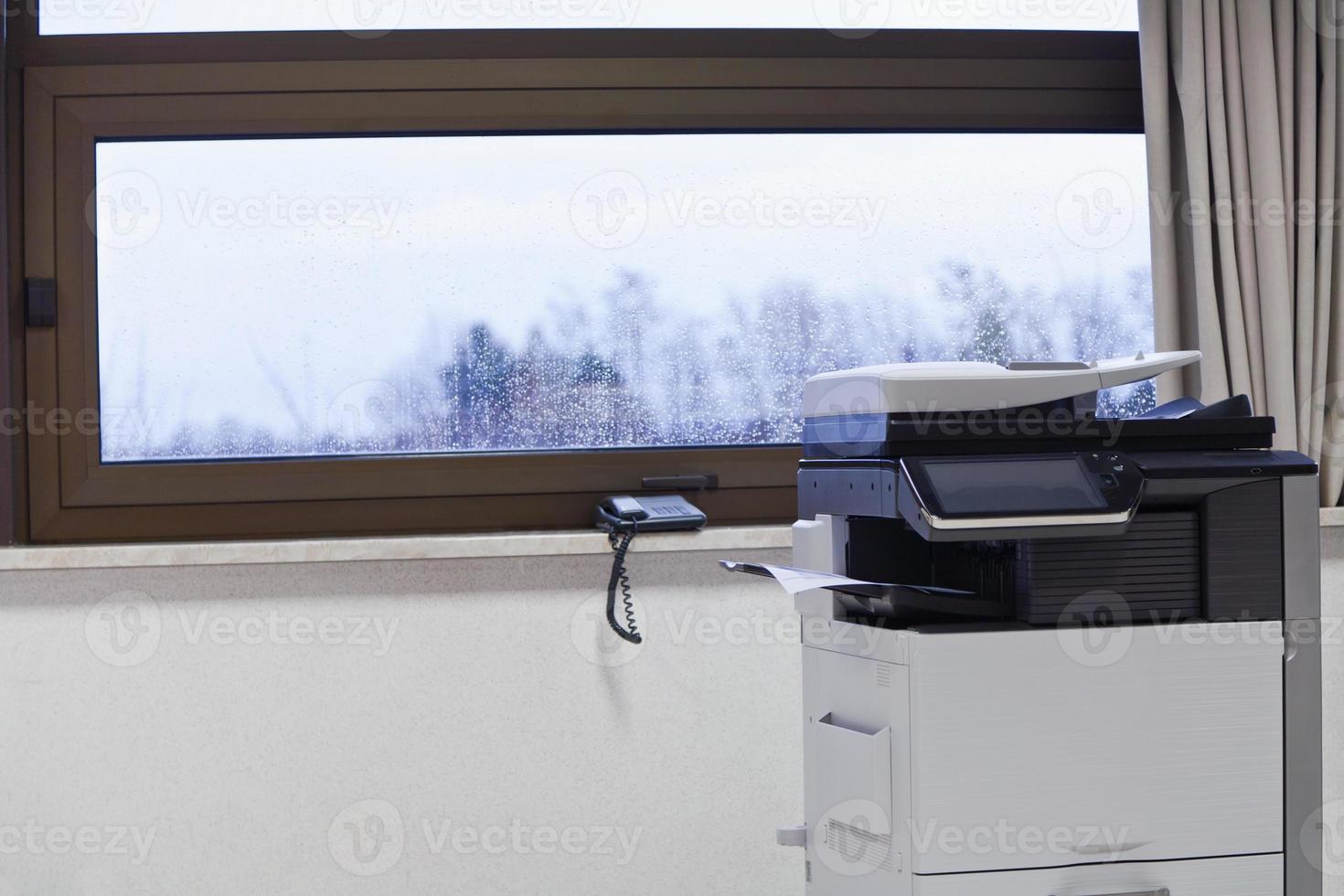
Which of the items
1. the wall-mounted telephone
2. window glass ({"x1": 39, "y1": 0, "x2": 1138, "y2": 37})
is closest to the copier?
the wall-mounted telephone

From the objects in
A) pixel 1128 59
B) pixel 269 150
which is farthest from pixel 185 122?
pixel 1128 59

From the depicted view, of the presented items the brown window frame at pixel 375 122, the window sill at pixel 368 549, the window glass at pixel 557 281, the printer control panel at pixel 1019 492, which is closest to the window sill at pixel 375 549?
the window sill at pixel 368 549

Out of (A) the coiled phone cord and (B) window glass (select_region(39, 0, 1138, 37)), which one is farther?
(B) window glass (select_region(39, 0, 1138, 37))

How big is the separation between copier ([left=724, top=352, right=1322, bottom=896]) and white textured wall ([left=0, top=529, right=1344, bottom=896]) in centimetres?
57

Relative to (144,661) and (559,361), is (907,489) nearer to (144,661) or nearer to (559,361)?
(559,361)

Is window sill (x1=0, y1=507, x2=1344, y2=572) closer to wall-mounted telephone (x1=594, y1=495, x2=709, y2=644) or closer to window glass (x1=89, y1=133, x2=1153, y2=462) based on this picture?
wall-mounted telephone (x1=594, y1=495, x2=709, y2=644)

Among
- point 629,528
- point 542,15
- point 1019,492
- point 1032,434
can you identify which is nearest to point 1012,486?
point 1019,492

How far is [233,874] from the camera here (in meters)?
1.66

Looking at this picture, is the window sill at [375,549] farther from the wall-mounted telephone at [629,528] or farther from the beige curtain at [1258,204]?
the beige curtain at [1258,204]

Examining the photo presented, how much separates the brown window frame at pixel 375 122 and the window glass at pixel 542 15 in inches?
1.0

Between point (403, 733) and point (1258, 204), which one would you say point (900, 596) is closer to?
point (403, 733)

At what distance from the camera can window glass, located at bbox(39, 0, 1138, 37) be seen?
182 centimetres

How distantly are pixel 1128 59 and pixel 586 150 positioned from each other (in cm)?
112

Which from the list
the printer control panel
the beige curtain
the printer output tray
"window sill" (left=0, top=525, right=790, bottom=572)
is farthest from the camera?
the beige curtain
